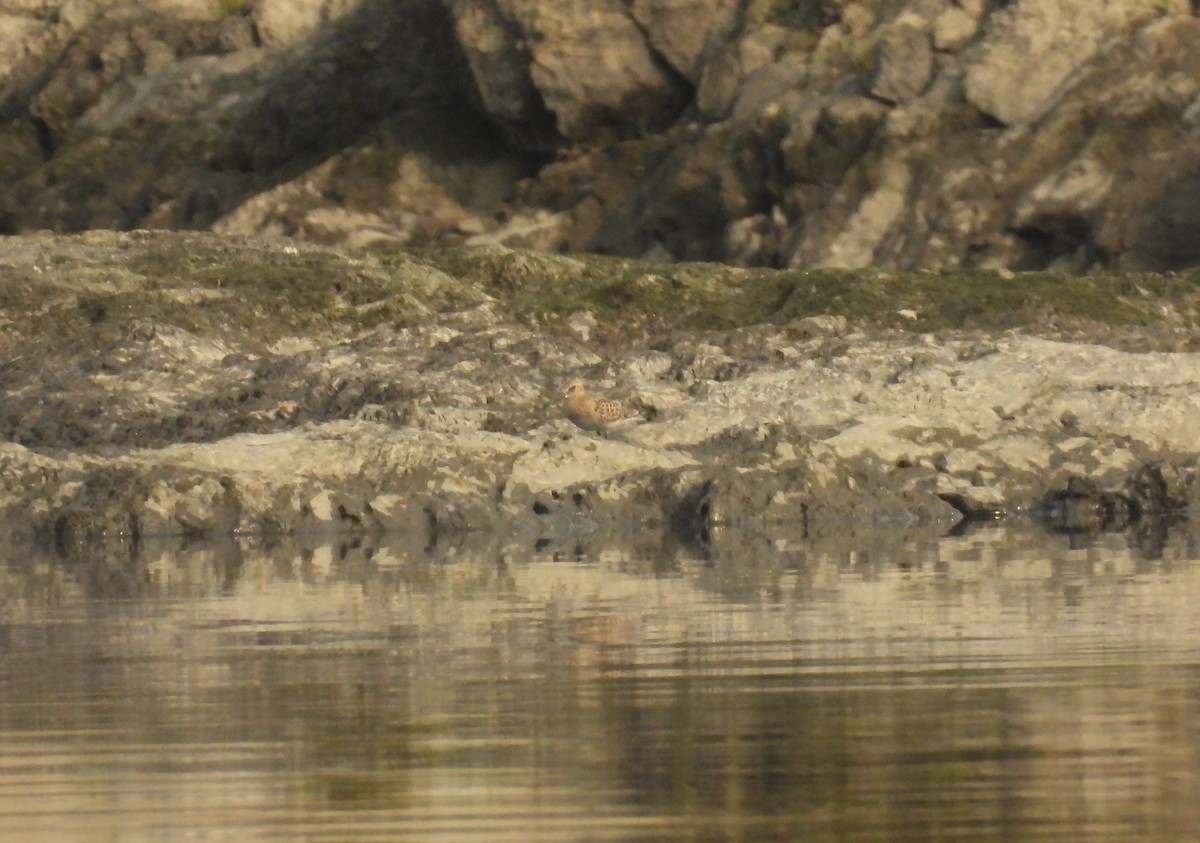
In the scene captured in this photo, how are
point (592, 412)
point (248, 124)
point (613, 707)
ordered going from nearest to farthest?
point (613, 707) → point (592, 412) → point (248, 124)

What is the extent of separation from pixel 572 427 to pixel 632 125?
24.0 meters

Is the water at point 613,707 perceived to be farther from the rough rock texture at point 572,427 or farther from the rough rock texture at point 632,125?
the rough rock texture at point 632,125

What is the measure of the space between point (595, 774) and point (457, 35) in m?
42.9

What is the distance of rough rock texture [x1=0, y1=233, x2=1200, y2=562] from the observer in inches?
912

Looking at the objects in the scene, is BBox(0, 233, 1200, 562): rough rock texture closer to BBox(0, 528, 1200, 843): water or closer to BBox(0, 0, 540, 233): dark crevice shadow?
BBox(0, 528, 1200, 843): water

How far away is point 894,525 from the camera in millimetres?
23109

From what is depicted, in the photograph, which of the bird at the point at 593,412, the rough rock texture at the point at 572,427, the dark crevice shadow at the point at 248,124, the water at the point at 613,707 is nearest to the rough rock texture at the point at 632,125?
the dark crevice shadow at the point at 248,124

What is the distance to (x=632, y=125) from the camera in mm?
47812

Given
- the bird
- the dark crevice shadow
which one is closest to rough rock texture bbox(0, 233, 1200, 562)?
the bird

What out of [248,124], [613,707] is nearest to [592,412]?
[613,707]

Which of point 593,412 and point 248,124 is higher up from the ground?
point 248,124

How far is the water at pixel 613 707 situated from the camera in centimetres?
748

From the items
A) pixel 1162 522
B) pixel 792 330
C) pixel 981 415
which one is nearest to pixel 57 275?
pixel 792 330

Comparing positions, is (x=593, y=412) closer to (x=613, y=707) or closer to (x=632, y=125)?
(x=613, y=707)
